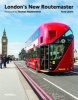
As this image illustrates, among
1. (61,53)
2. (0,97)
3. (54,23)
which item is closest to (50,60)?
(61,53)

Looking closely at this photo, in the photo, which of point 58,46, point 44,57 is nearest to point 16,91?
point 58,46

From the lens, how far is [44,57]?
1035 inches

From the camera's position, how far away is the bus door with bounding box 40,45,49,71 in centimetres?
2595

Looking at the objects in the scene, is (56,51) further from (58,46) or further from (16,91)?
(16,91)

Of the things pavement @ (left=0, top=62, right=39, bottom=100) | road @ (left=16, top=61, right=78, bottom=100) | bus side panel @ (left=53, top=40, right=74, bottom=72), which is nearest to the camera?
road @ (left=16, top=61, right=78, bottom=100)

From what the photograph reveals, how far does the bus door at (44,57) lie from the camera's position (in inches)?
1022

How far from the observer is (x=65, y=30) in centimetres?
2495

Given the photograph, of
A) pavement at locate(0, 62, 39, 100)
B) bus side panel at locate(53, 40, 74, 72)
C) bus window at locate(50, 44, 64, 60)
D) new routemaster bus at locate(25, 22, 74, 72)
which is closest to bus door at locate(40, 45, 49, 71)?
new routemaster bus at locate(25, 22, 74, 72)

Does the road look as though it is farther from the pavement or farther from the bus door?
the bus door

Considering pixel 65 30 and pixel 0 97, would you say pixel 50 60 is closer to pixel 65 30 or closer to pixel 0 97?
pixel 65 30

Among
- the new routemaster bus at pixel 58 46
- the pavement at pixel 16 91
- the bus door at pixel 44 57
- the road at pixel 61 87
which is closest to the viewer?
the road at pixel 61 87

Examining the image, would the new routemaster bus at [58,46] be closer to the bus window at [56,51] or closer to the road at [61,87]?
the bus window at [56,51]

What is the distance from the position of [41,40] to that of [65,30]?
2223 mm

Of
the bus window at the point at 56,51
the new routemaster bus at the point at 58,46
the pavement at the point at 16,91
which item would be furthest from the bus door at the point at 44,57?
the pavement at the point at 16,91
